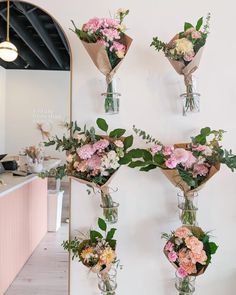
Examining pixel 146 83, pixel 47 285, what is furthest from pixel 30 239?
pixel 146 83

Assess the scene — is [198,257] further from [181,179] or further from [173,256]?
[181,179]

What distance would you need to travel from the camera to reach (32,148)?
164 cm

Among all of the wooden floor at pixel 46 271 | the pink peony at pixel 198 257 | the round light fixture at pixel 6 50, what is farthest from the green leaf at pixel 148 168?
Result: the round light fixture at pixel 6 50

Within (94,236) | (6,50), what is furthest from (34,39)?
(94,236)

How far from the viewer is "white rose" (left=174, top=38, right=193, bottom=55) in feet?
4.33

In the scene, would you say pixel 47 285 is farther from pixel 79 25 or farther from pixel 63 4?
pixel 63 4

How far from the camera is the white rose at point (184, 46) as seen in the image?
1321mm

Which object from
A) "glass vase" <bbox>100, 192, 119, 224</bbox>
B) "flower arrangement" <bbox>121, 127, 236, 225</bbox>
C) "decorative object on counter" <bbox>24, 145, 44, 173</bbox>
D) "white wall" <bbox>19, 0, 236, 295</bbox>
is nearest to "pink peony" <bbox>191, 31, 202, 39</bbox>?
"white wall" <bbox>19, 0, 236, 295</bbox>

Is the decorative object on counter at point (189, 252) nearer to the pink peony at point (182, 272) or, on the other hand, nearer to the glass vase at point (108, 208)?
the pink peony at point (182, 272)

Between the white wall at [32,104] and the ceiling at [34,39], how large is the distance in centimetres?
5

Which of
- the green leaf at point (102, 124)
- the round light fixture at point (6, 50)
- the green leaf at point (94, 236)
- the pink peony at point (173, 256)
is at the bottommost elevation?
the pink peony at point (173, 256)

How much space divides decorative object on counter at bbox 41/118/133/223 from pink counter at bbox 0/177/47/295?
1.15 feet

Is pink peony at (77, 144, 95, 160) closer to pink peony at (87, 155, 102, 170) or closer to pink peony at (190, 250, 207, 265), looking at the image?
pink peony at (87, 155, 102, 170)

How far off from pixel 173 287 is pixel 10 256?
0.99 m
